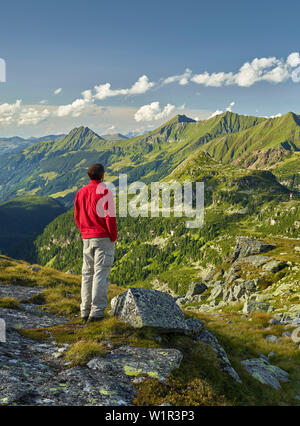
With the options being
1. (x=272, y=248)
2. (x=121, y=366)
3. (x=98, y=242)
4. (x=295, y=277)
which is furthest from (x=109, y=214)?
(x=272, y=248)

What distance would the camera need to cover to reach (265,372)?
1123 centimetres

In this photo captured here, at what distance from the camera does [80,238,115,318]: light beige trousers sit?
1095 cm

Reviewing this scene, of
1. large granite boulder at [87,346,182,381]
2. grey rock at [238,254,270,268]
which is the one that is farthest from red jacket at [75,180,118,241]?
grey rock at [238,254,270,268]

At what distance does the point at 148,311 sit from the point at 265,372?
5784 millimetres

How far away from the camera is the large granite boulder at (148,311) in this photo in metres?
10.5

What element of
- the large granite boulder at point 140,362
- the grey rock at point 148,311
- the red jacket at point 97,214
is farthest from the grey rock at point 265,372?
the red jacket at point 97,214

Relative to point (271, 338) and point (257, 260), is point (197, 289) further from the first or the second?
point (271, 338)

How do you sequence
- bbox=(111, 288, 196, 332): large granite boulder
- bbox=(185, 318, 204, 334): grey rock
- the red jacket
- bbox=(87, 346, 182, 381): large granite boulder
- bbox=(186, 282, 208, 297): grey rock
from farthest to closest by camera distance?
bbox=(186, 282, 208, 297): grey rock → bbox=(185, 318, 204, 334): grey rock → the red jacket → bbox=(111, 288, 196, 332): large granite boulder → bbox=(87, 346, 182, 381): large granite boulder

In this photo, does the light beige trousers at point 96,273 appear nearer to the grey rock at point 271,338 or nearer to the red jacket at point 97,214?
the red jacket at point 97,214

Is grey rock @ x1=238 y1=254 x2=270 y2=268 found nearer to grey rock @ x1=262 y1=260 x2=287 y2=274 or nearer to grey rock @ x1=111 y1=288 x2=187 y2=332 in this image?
grey rock @ x1=262 y1=260 x2=287 y2=274

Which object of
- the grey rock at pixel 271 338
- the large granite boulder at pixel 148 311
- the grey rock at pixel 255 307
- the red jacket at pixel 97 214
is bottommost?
the grey rock at pixel 255 307

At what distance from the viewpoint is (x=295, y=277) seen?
3878 cm
